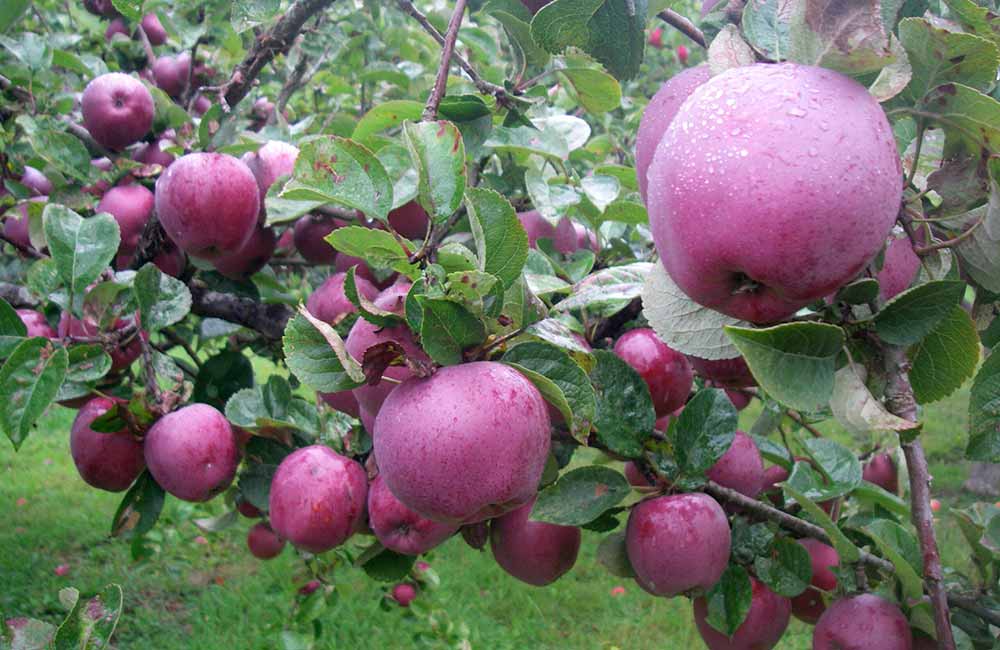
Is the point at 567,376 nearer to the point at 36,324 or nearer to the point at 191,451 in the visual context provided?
the point at 191,451

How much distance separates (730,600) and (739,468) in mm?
184

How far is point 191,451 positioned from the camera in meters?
1.22

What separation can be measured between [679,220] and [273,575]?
3630 millimetres

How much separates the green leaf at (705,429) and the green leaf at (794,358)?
41cm

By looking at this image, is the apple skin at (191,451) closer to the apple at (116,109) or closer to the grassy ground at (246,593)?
the apple at (116,109)

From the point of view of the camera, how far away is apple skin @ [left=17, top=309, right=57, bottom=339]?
54.1 inches

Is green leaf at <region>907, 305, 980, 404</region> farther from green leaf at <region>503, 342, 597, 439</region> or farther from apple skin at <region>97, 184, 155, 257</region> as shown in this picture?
apple skin at <region>97, 184, 155, 257</region>

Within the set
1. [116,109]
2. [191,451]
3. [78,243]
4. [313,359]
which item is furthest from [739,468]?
[116,109]

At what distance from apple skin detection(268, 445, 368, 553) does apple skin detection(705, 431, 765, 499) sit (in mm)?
505

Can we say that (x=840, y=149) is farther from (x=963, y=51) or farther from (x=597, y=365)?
(x=597, y=365)

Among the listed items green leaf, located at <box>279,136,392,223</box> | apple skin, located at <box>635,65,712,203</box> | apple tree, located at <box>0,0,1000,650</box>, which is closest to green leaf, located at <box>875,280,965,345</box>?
apple tree, located at <box>0,0,1000,650</box>

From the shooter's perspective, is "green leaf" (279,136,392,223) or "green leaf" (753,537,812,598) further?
"green leaf" (753,537,812,598)

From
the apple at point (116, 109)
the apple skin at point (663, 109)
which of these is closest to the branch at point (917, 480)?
the apple skin at point (663, 109)

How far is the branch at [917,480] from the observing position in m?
0.65
